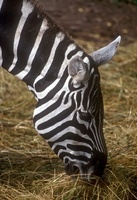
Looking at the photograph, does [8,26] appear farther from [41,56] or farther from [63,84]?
[63,84]

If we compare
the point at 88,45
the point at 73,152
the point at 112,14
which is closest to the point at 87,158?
the point at 73,152

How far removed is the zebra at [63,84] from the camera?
4523mm

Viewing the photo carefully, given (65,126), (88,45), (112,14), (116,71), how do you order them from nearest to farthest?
(65,126)
(116,71)
(88,45)
(112,14)

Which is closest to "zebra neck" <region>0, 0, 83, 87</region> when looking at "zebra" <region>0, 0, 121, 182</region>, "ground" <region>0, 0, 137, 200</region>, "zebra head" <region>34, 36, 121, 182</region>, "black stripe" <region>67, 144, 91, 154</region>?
"zebra" <region>0, 0, 121, 182</region>

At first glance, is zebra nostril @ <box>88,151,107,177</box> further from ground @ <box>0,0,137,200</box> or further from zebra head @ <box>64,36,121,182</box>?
ground @ <box>0,0,137,200</box>

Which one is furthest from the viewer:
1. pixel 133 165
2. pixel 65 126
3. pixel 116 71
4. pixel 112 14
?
pixel 112 14

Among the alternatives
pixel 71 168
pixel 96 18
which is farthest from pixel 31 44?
pixel 96 18

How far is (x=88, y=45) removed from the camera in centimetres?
946

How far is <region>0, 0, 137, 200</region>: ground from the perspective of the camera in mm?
4953

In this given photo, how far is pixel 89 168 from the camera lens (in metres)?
4.64

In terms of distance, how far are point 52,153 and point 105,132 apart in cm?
57

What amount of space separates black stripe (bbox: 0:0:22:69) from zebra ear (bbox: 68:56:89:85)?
0.60m

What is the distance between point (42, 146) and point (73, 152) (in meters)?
1.53

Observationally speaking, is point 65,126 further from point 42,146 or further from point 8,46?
point 42,146
